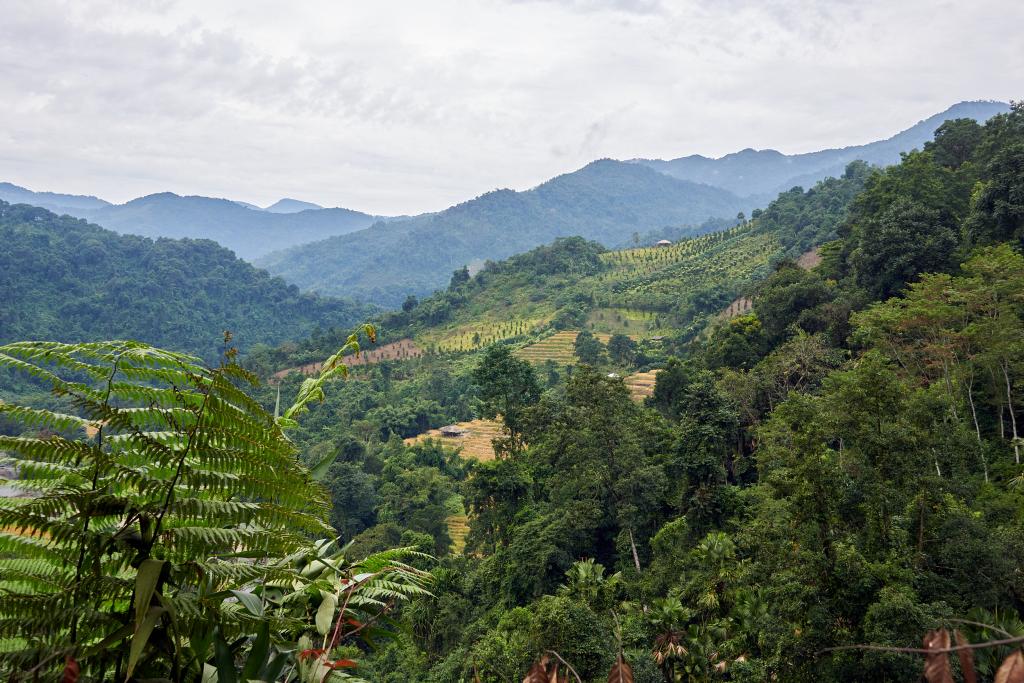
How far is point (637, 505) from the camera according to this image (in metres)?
14.4

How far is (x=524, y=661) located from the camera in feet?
29.4

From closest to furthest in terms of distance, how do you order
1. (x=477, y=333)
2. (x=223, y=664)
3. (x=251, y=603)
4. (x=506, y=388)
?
(x=223, y=664) < (x=251, y=603) < (x=506, y=388) < (x=477, y=333)

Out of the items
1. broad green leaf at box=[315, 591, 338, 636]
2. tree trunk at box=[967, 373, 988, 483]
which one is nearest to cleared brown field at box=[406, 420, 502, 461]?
tree trunk at box=[967, 373, 988, 483]

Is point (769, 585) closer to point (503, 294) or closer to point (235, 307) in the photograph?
point (503, 294)

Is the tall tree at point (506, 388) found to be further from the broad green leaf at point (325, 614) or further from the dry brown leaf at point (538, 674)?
the dry brown leaf at point (538, 674)

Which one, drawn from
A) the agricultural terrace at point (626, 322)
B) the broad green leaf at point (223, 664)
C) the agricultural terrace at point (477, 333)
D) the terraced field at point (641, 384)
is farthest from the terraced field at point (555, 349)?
the broad green leaf at point (223, 664)

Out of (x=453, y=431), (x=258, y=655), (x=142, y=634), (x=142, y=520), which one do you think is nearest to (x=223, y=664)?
(x=258, y=655)

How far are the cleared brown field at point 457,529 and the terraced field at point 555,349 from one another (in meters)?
17.4

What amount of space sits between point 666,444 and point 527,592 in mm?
4821

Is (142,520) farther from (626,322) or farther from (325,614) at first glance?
(626,322)

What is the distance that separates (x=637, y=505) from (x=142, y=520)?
13993 mm

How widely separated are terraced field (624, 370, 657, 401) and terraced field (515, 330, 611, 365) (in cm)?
→ 692

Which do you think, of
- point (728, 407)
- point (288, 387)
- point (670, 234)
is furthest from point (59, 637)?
point (670, 234)

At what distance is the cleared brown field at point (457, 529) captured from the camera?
22.6 m
